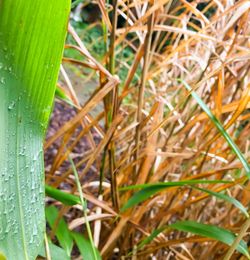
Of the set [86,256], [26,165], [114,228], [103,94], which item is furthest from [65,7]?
[114,228]

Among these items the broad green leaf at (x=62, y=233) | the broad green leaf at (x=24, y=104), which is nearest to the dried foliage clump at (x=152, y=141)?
the broad green leaf at (x=62, y=233)

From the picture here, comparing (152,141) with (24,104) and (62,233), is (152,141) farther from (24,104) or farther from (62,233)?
(24,104)

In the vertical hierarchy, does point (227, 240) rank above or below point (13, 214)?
below

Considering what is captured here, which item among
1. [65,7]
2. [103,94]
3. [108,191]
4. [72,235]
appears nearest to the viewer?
[65,7]

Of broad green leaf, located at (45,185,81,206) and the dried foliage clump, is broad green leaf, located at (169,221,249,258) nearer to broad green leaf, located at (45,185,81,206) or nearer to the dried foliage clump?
the dried foliage clump

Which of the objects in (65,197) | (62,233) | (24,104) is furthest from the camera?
(62,233)

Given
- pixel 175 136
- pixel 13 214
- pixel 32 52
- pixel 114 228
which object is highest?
pixel 32 52

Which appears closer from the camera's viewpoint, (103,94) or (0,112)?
(0,112)

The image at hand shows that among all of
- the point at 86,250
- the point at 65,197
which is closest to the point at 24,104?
the point at 65,197

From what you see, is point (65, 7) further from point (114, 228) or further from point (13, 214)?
point (114, 228)
